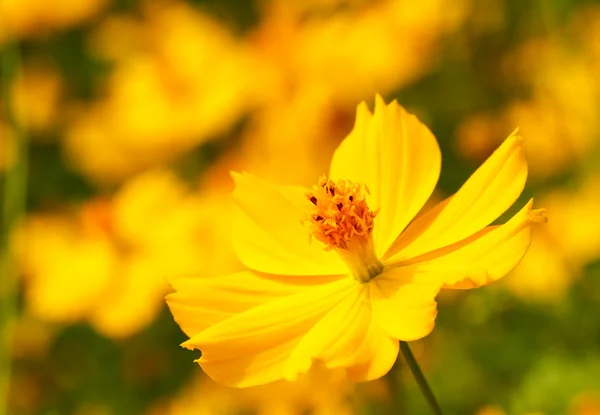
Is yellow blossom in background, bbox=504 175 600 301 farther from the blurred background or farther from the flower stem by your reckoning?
the flower stem

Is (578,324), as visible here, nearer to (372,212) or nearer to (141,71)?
(372,212)

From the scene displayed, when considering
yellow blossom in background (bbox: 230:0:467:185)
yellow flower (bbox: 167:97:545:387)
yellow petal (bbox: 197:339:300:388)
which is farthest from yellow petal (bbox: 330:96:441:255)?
yellow blossom in background (bbox: 230:0:467:185)

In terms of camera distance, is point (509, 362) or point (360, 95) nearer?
point (509, 362)

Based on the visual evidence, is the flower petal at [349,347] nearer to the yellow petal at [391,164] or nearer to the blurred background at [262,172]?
the yellow petal at [391,164]

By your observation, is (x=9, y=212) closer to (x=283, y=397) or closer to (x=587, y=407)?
(x=283, y=397)

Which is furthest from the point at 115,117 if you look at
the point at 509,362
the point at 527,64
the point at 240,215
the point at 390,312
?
the point at 390,312

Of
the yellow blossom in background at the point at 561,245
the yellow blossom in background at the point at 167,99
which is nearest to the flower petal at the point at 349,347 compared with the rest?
the yellow blossom in background at the point at 561,245
